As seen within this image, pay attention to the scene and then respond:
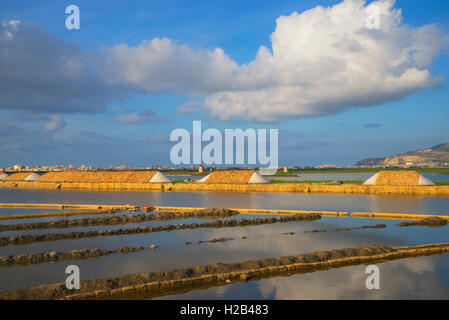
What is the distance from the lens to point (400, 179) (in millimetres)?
31062

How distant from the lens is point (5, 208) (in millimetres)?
23078

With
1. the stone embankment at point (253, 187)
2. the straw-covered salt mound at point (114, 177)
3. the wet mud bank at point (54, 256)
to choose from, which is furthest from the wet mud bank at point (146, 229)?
the straw-covered salt mound at point (114, 177)

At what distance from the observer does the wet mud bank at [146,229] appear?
13.7 meters

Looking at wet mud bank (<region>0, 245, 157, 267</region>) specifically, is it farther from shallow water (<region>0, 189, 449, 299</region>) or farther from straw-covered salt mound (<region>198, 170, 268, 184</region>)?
straw-covered salt mound (<region>198, 170, 268, 184</region>)

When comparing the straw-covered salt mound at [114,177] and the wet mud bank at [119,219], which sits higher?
the straw-covered salt mound at [114,177]

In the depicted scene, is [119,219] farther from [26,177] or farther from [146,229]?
[26,177]

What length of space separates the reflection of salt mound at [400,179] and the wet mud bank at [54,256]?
26113 mm

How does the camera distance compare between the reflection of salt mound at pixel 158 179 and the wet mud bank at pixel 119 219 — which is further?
the reflection of salt mound at pixel 158 179

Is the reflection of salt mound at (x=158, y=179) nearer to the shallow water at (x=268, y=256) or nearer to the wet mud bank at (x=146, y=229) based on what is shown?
the shallow water at (x=268, y=256)

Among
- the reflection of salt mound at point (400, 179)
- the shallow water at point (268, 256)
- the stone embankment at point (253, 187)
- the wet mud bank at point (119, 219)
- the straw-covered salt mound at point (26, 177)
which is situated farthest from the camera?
the straw-covered salt mound at point (26, 177)

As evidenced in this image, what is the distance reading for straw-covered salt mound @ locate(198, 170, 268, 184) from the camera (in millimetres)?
36625

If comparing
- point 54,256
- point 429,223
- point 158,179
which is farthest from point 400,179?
point 54,256
